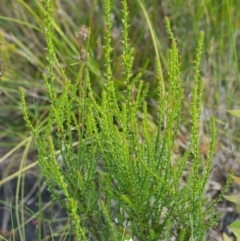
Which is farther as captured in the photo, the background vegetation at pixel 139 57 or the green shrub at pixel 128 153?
the background vegetation at pixel 139 57

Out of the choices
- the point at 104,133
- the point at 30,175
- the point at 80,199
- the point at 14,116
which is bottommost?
the point at 30,175

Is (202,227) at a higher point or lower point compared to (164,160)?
lower

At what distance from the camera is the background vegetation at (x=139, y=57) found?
2.17 meters

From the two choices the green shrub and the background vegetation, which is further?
the background vegetation

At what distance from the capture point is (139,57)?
2.32 meters

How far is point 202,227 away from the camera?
1.31 meters

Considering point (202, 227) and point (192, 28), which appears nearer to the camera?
point (202, 227)

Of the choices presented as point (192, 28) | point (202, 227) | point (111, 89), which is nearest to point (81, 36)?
point (111, 89)

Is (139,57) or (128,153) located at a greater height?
(128,153)

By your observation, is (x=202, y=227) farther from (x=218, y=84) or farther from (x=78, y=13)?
(x=78, y=13)

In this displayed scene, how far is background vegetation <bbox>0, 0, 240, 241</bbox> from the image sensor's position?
2.17 m

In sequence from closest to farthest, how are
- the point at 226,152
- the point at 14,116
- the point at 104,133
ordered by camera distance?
the point at 104,133, the point at 226,152, the point at 14,116

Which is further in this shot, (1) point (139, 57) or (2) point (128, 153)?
(1) point (139, 57)

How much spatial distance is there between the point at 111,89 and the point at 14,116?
3.67 ft
